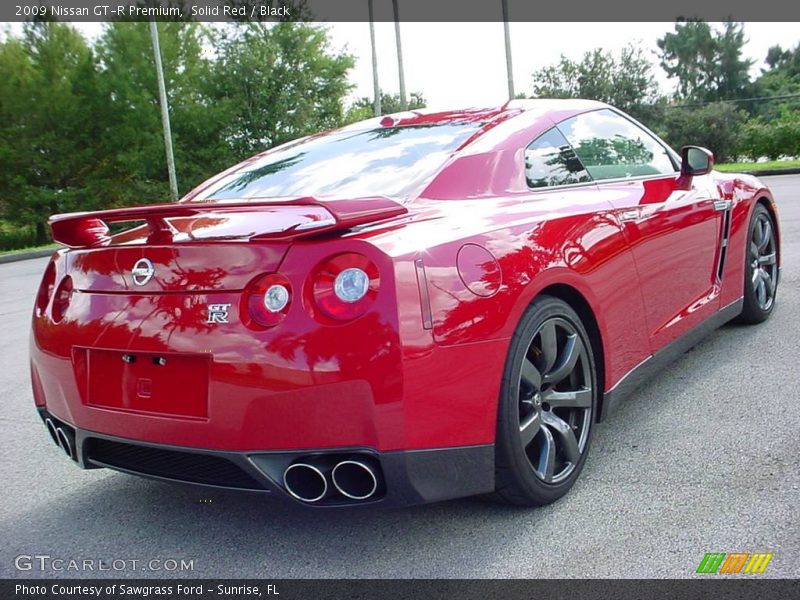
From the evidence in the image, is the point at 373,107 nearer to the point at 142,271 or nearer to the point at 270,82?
the point at 270,82

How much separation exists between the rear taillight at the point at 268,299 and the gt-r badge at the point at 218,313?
56 mm

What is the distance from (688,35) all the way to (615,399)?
8689 centimetres

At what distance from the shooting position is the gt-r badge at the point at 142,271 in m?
2.41

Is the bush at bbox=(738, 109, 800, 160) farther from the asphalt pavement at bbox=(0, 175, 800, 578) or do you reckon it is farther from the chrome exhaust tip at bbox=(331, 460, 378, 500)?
the chrome exhaust tip at bbox=(331, 460, 378, 500)

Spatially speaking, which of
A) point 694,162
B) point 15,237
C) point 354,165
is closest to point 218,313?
point 354,165

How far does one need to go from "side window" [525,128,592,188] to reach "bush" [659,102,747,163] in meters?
31.3

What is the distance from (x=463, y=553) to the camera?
2.43m

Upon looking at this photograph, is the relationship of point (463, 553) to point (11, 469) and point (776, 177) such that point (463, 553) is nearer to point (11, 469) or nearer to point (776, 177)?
point (11, 469)

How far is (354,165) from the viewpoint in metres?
3.09

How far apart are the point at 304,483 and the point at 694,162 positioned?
2.73 metres

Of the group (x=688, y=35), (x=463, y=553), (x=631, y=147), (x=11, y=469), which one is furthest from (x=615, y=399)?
(x=688, y=35)

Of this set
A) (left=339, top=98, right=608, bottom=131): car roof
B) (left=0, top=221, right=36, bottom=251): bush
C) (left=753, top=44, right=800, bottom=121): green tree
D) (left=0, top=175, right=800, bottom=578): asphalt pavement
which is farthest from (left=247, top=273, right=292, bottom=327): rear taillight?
(left=753, top=44, right=800, bottom=121): green tree
